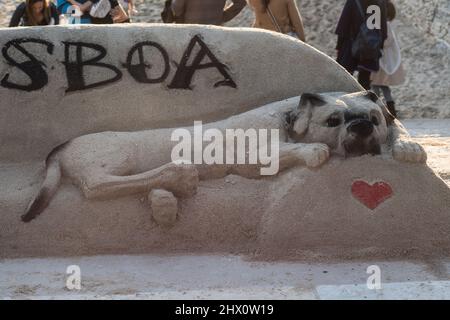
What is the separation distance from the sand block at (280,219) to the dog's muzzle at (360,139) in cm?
5

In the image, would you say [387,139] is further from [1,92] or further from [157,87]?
[1,92]

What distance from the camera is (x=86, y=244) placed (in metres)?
3.98

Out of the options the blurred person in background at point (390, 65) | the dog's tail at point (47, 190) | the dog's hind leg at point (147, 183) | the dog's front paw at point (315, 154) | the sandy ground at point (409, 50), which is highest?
the dog's front paw at point (315, 154)

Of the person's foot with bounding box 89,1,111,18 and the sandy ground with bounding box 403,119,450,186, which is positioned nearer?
the person's foot with bounding box 89,1,111,18

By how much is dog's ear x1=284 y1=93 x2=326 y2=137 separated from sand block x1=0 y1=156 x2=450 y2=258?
0.26m

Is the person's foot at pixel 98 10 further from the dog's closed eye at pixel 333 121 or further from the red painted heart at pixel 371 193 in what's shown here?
the red painted heart at pixel 371 193

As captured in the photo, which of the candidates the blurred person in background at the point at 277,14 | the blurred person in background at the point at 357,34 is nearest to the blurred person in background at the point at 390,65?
the blurred person in background at the point at 357,34

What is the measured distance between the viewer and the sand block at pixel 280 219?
3.91 m

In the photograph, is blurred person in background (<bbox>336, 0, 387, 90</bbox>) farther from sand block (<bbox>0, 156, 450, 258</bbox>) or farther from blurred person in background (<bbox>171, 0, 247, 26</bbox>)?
sand block (<bbox>0, 156, 450, 258</bbox>)

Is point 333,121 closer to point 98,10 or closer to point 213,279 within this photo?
point 213,279

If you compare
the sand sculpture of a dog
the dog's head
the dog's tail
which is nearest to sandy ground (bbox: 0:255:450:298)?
the dog's tail

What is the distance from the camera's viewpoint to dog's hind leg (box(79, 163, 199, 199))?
3982 millimetres

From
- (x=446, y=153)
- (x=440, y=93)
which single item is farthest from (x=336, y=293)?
(x=440, y=93)

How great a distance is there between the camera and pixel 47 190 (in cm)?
404
